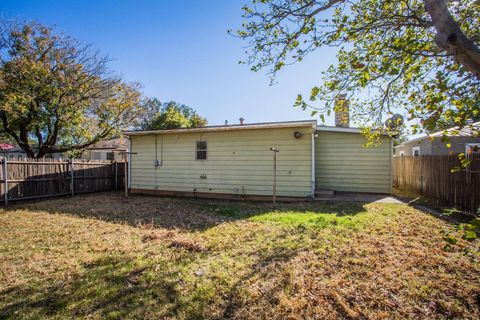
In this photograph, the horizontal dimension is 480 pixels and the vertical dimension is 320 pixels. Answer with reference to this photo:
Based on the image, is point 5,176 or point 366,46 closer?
point 366,46

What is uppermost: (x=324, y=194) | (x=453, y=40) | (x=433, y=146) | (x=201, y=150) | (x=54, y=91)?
(x=54, y=91)

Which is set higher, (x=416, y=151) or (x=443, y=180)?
(x=416, y=151)

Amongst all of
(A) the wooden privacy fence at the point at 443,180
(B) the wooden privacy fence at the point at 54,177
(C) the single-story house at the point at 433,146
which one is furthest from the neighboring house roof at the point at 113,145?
(C) the single-story house at the point at 433,146

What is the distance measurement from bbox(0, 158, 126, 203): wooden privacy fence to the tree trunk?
11949 millimetres

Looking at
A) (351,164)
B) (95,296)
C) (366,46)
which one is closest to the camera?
(95,296)

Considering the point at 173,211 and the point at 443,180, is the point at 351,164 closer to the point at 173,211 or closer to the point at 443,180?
the point at 443,180

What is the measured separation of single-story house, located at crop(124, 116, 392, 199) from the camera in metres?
8.84

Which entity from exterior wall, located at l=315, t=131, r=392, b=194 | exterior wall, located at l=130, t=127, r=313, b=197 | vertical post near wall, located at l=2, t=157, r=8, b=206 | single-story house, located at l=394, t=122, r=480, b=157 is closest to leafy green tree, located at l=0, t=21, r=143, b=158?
vertical post near wall, located at l=2, t=157, r=8, b=206

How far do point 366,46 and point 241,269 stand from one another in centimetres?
370

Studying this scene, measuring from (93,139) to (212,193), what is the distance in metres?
10.2

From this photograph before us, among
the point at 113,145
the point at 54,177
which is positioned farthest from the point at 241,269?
the point at 113,145

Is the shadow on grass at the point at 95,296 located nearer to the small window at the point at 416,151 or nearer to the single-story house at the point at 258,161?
the single-story house at the point at 258,161

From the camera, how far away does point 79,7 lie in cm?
900

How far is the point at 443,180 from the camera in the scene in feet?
25.2
